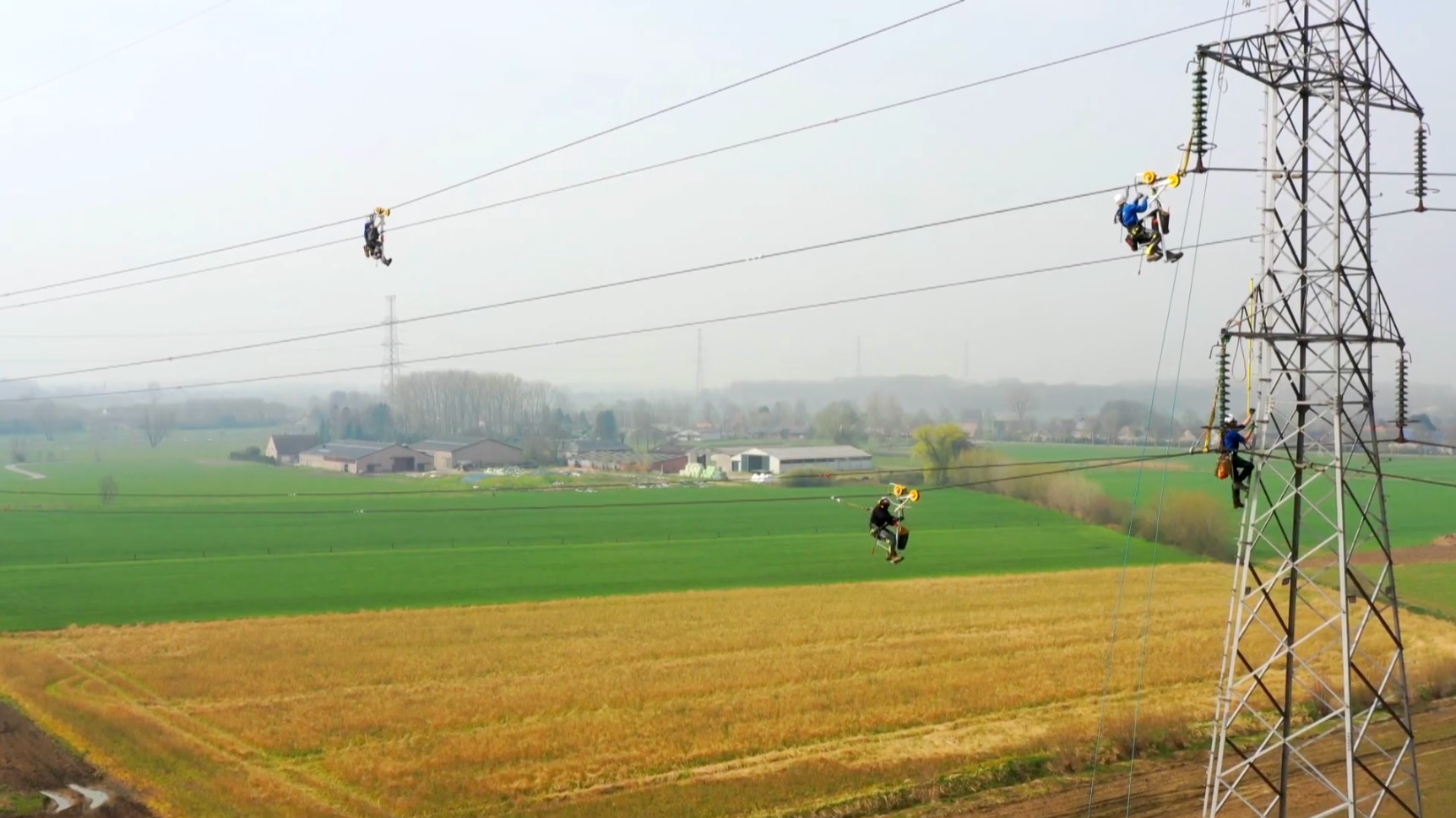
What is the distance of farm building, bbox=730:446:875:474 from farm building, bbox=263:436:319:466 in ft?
162

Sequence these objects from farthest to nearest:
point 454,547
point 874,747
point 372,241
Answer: point 454,547, point 874,747, point 372,241

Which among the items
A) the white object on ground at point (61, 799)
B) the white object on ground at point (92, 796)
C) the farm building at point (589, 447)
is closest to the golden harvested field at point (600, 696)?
the white object on ground at point (92, 796)

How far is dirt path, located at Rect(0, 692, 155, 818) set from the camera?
2355 centimetres

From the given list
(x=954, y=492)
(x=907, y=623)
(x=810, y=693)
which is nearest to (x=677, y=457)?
(x=954, y=492)

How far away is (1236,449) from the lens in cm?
1505

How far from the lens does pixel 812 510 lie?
3051 inches

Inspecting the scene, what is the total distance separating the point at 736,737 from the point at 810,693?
4587 millimetres

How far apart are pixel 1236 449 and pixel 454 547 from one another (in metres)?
51.3

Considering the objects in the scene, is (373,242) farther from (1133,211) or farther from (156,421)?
(156,421)

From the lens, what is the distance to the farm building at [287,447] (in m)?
125

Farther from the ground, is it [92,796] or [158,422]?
[158,422]

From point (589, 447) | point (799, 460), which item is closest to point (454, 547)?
point (799, 460)

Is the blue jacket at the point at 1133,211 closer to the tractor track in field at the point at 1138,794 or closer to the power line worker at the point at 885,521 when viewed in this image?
the power line worker at the point at 885,521

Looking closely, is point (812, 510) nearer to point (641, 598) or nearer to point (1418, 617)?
point (641, 598)
